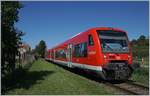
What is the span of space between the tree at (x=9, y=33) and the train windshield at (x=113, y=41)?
4.93 meters

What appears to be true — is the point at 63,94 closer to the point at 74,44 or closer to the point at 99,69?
the point at 99,69

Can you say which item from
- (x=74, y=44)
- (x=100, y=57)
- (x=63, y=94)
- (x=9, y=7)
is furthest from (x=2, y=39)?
(x=74, y=44)

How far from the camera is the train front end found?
56.0 feet

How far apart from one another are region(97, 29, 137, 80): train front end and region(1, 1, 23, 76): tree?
15.7ft

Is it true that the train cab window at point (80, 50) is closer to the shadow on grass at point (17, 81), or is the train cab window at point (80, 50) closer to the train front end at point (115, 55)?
the train front end at point (115, 55)

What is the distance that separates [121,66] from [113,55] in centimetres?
70

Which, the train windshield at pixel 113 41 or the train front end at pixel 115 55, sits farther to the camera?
the train windshield at pixel 113 41

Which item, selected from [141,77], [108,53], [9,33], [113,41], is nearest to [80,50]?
[113,41]

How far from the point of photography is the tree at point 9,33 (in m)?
12.8

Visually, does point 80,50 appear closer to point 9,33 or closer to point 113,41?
point 113,41

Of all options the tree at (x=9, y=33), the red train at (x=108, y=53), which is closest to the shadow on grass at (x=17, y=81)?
the tree at (x=9, y=33)

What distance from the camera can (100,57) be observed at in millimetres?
17141

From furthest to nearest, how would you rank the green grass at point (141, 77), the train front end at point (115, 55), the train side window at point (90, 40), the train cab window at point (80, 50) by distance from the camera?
the train cab window at point (80, 50)
the green grass at point (141, 77)
the train side window at point (90, 40)
the train front end at point (115, 55)

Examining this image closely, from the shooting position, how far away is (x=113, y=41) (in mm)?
18031
